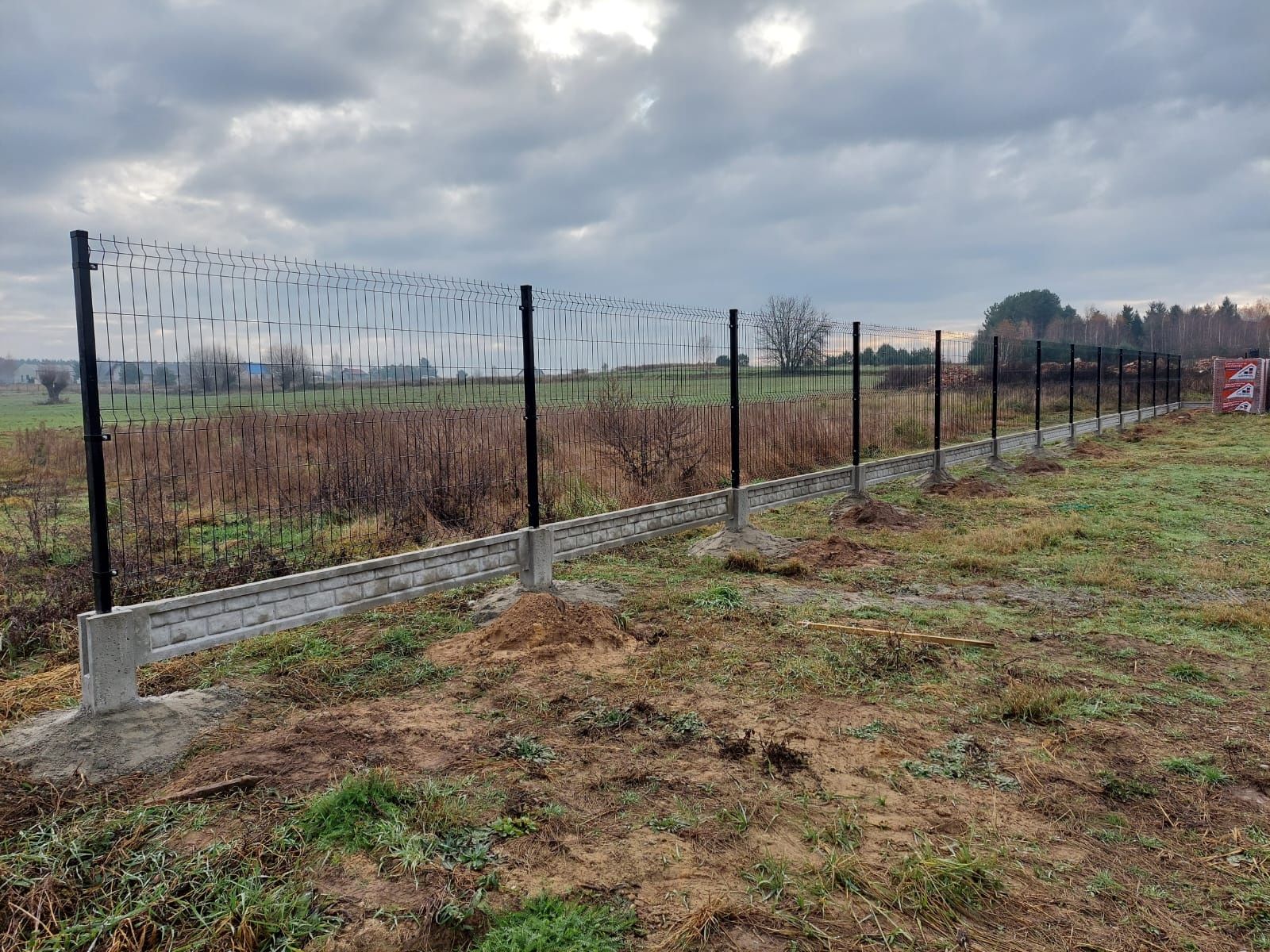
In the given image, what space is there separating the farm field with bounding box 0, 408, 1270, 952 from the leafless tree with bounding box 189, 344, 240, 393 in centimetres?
200

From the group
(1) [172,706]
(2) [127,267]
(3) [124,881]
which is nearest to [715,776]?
(3) [124,881]

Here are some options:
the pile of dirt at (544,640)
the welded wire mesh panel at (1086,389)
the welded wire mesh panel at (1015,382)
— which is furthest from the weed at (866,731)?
the welded wire mesh panel at (1086,389)

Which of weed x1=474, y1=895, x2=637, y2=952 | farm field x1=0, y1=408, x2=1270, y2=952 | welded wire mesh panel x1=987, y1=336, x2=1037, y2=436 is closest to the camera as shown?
weed x1=474, y1=895, x2=637, y2=952

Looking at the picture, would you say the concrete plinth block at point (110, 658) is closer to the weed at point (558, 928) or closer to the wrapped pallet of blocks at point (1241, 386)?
the weed at point (558, 928)

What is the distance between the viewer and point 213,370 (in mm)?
5562

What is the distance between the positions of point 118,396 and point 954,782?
5.13 m

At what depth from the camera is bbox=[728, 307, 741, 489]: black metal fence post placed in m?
10.2

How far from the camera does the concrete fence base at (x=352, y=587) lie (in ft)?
15.3

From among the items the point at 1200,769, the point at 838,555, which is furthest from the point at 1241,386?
the point at 1200,769

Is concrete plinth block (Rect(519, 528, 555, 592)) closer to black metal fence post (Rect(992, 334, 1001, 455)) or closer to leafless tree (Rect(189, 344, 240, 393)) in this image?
leafless tree (Rect(189, 344, 240, 393))

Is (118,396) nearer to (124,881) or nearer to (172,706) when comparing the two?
(172,706)

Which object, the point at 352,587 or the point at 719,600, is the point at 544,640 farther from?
the point at 719,600

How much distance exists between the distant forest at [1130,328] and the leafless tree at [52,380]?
91642 mm

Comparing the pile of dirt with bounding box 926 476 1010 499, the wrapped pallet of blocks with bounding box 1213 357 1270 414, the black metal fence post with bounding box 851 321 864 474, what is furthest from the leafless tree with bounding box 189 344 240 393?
the wrapped pallet of blocks with bounding box 1213 357 1270 414
